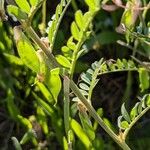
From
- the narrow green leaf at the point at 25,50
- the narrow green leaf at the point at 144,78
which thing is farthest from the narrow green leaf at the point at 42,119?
the narrow green leaf at the point at 25,50

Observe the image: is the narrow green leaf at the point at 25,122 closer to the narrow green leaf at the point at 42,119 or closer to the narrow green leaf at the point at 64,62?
the narrow green leaf at the point at 42,119

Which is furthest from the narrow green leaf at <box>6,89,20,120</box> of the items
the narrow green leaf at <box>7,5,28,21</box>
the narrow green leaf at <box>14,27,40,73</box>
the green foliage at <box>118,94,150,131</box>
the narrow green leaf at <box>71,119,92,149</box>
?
the narrow green leaf at <box>7,5,28,21</box>

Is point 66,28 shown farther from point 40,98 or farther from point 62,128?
point 62,128

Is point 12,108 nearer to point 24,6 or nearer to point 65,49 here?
point 65,49

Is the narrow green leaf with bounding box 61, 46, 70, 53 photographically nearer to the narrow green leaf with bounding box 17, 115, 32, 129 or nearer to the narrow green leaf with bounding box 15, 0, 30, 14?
the narrow green leaf with bounding box 15, 0, 30, 14

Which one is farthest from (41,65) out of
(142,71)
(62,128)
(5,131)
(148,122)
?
(5,131)

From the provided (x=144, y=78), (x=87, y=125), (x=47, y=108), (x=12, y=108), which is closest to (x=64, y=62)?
(x=87, y=125)
